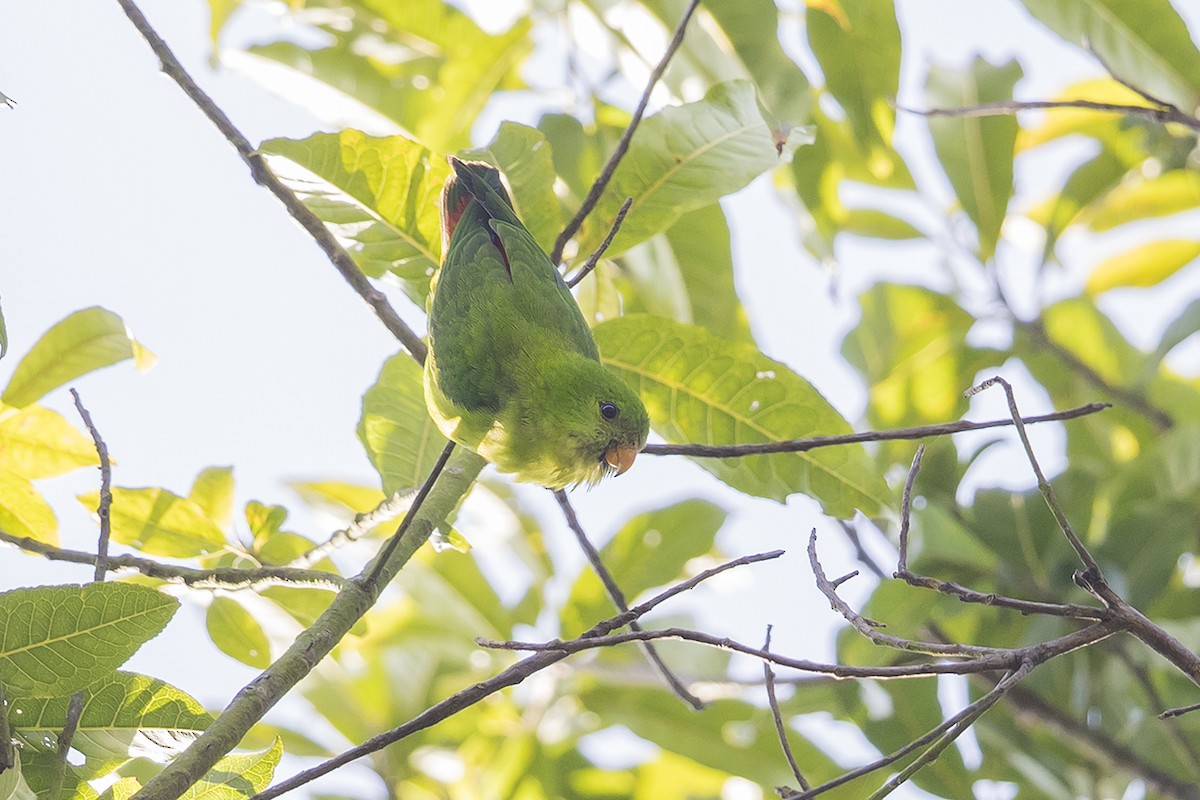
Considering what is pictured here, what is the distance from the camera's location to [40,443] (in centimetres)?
226

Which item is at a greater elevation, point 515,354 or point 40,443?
point 515,354

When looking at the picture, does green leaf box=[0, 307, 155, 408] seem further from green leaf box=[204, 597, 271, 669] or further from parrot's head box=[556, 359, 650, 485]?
parrot's head box=[556, 359, 650, 485]

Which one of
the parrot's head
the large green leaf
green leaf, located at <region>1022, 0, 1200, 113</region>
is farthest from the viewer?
the large green leaf

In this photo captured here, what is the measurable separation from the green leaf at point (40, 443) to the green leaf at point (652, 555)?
188cm

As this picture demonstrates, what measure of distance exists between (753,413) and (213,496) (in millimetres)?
1163

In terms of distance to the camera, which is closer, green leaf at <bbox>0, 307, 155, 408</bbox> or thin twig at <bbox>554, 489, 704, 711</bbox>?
thin twig at <bbox>554, 489, 704, 711</bbox>

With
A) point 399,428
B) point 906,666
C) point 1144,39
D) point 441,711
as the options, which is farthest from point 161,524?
point 1144,39

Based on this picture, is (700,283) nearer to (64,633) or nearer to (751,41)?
(751,41)

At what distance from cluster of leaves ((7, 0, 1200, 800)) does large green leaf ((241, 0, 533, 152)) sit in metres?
0.01

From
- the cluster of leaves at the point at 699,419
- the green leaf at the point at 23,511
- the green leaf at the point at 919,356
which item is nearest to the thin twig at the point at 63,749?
the cluster of leaves at the point at 699,419

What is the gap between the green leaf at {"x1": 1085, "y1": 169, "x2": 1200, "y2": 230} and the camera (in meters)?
4.31

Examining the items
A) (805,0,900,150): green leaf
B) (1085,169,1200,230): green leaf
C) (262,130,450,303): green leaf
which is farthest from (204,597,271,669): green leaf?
(1085,169,1200,230): green leaf

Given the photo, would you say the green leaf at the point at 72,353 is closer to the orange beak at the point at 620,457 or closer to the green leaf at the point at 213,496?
the green leaf at the point at 213,496

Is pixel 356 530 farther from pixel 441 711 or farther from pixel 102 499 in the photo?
pixel 441 711
